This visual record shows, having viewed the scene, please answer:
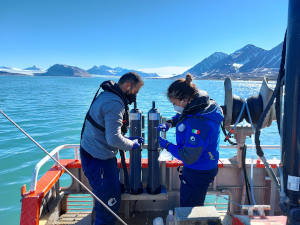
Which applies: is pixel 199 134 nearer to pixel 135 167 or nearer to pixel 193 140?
pixel 193 140

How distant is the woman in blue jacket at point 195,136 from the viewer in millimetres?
1969

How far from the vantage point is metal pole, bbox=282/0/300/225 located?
1.23 metres

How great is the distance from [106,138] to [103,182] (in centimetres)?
54

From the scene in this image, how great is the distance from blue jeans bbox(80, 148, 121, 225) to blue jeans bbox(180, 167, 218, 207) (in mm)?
767

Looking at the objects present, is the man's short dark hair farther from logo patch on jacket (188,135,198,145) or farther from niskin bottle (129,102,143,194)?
logo patch on jacket (188,135,198,145)

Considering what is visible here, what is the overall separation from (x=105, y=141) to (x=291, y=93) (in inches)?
67.5

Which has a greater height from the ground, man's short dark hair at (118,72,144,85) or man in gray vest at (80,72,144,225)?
man's short dark hair at (118,72,144,85)

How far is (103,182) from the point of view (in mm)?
2404

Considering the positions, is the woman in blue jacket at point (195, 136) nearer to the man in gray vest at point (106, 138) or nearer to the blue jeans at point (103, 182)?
the man in gray vest at point (106, 138)

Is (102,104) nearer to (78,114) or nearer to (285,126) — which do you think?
(285,126)

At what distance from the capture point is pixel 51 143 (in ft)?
37.1

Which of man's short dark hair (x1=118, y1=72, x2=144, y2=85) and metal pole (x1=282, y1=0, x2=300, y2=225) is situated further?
man's short dark hair (x1=118, y1=72, x2=144, y2=85)

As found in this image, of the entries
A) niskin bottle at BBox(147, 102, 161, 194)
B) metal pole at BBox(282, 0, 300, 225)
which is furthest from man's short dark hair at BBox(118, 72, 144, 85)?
metal pole at BBox(282, 0, 300, 225)

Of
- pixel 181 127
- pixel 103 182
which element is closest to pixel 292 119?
pixel 181 127
